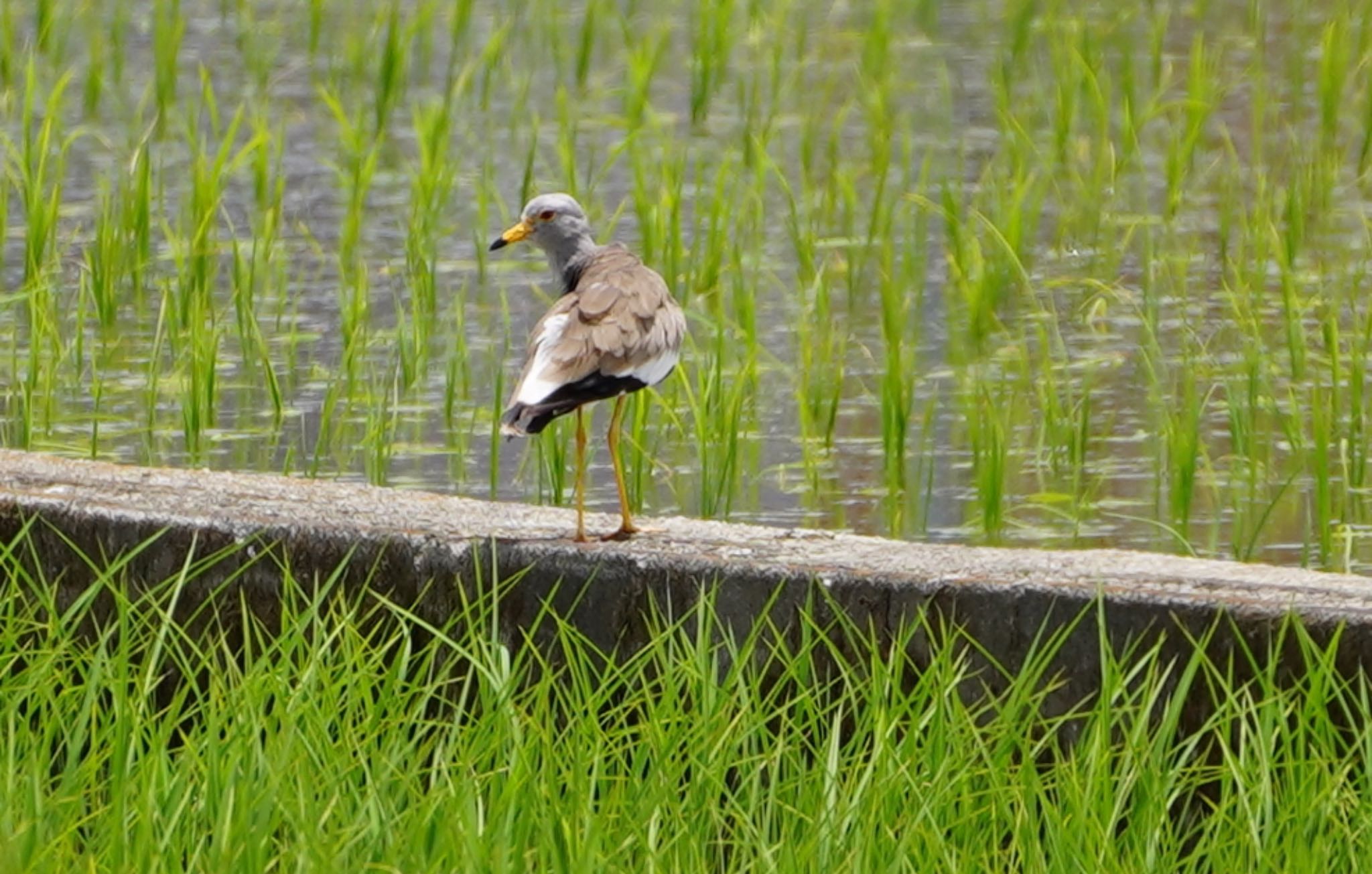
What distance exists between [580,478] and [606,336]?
21cm

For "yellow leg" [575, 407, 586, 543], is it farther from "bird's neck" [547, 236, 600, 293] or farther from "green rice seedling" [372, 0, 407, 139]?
"green rice seedling" [372, 0, 407, 139]

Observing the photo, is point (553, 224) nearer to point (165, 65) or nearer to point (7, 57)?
point (165, 65)

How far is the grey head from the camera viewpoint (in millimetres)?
3621

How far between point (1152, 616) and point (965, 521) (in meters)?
1.80

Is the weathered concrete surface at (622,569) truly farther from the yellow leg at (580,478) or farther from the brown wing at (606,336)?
the brown wing at (606,336)

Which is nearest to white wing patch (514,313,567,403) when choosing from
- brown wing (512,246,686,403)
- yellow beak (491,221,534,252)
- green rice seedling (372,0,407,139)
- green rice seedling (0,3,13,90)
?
brown wing (512,246,686,403)

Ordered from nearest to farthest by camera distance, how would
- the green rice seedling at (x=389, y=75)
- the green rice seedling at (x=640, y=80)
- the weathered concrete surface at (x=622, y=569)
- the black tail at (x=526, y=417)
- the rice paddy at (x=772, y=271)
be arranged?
the weathered concrete surface at (x=622, y=569)
the black tail at (x=526, y=417)
the rice paddy at (x=772, y=271)
the green rice seedling at (x=640, y=80)
the green rice seedling at (x=389, y=75)

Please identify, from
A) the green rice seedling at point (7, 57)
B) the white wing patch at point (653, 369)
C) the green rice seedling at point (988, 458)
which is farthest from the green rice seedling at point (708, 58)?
the white wing patch at point (653, 369)

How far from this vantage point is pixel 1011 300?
596 cm

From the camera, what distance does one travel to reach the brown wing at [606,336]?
302cm

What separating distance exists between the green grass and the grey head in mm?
844

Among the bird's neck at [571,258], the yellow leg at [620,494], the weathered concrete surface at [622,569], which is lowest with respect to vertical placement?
the weathered concrete surface at [622,569]

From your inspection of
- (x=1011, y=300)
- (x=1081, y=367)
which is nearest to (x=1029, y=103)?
(x=1011, y=300)

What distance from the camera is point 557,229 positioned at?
3.64m
